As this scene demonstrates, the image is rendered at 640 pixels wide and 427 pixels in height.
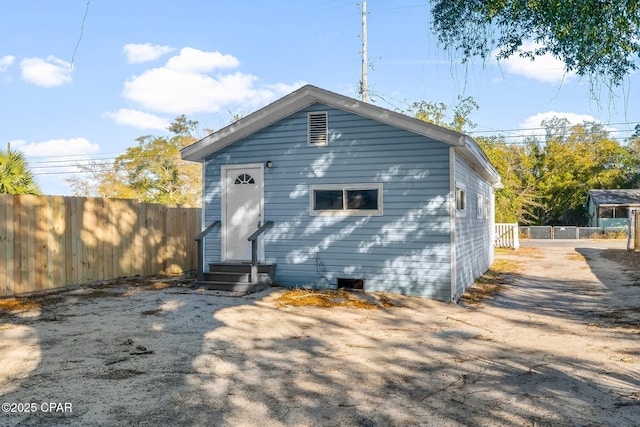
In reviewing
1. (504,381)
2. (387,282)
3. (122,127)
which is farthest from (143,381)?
(122,127)

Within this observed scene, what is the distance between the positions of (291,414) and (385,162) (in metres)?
6.56

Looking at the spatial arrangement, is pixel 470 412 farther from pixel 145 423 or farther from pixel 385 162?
pixel 385 162

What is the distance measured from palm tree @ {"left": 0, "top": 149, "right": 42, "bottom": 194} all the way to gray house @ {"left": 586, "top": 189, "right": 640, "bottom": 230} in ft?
129

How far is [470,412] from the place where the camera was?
3.62m

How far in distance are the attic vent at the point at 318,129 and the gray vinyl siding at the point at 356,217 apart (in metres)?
0.12

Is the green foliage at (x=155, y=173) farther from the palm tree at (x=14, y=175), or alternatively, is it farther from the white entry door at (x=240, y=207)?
the white entry door at (x=240, y=207)

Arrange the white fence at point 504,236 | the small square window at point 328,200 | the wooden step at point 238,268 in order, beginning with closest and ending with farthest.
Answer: the small square window at point 328,200
the wooden step at point 238,268
the white fence at point 504,236

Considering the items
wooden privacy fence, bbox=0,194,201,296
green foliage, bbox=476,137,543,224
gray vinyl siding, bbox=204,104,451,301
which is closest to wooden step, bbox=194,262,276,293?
gray vinyl siding, bbox=204,104,451,301

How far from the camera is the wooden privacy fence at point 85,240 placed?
878 cm

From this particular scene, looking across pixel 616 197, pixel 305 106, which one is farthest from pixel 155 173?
pixel 616 197

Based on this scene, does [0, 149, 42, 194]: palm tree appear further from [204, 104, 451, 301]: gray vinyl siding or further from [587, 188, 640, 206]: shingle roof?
[587, 188, 640, 206]: shingle roof

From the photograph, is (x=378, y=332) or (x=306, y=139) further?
(x=306, y=139)

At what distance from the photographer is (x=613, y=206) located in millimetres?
37562

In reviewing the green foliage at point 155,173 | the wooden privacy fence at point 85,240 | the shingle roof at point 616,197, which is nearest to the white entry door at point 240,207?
the wooden privacy fence at point 85,240
